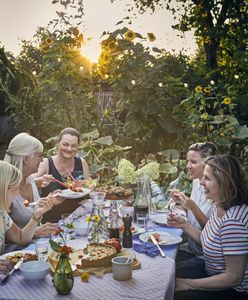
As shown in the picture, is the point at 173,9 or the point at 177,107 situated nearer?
the point at 177,107

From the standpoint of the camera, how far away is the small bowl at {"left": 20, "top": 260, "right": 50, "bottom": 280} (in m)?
1.48

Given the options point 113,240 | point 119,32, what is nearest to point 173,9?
point 119,32

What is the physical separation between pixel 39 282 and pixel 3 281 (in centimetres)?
14

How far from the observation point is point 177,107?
15.6 ft

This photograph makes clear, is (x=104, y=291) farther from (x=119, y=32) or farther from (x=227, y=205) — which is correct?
(x=119, y=32)

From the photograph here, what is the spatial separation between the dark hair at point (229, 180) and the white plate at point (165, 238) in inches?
12.0

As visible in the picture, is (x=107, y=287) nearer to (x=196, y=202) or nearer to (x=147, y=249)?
(x=147, y=249)

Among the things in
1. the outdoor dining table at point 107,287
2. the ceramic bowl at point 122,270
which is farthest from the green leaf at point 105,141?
the ceramic bowl at point 122,270

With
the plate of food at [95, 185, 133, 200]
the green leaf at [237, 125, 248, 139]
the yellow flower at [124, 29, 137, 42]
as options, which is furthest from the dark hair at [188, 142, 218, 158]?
the yellow flower at [124, 29, 137, 42]

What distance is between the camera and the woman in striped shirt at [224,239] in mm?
1785

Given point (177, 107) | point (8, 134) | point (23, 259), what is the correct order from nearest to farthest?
point (23, 259) → point (177, 107) → point (8, 134)

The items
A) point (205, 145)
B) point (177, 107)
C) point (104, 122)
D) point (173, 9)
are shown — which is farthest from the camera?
point (173, 9)

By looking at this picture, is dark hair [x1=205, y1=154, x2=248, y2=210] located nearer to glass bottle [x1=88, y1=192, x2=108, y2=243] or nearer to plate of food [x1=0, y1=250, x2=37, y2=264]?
glass bottle [x1=88, y1=192, x2=108, y2=243]

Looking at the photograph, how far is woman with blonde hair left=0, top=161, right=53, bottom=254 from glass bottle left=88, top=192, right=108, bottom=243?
→ 32 cm
